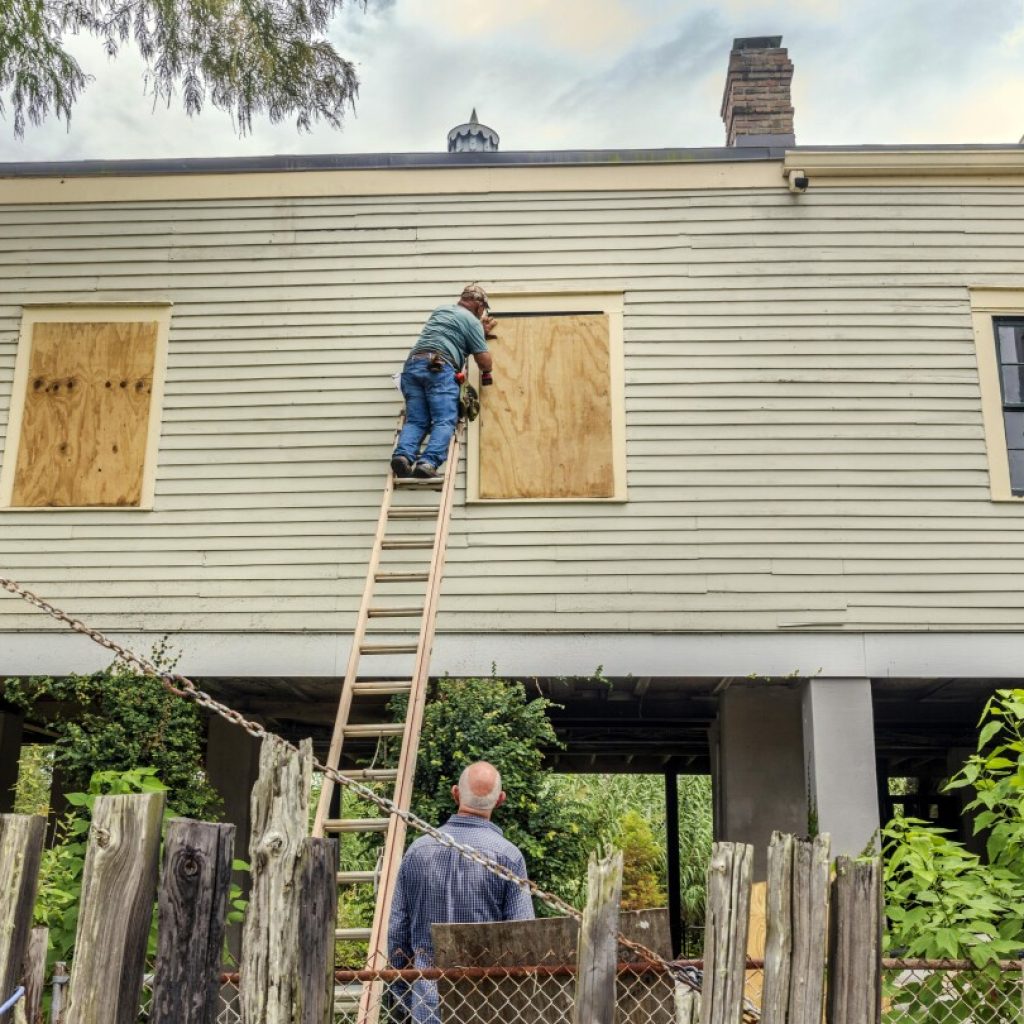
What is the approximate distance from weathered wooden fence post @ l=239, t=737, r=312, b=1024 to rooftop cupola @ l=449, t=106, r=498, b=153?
1354 cm

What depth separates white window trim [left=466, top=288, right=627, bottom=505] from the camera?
340 inches

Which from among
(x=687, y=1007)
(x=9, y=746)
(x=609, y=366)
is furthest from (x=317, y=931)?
(x=9, y=746)

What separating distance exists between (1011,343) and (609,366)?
9.79 ft

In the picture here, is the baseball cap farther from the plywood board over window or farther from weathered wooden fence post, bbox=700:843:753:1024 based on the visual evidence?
weathered wooden fence post, bbox=700:843:753:1024

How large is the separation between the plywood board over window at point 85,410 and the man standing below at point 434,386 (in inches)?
78.5

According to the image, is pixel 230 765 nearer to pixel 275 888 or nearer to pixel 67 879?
pixel 67 879

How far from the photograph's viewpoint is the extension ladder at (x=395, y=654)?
17.3 feet

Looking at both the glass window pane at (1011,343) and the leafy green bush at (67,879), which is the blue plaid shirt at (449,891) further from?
the glass window pane at (1011,343)

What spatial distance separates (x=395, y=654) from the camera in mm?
8242

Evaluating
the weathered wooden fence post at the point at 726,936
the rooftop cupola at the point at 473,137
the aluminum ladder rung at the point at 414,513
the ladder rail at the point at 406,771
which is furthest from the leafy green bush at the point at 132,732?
the rooftop cupola at the point at 473,137

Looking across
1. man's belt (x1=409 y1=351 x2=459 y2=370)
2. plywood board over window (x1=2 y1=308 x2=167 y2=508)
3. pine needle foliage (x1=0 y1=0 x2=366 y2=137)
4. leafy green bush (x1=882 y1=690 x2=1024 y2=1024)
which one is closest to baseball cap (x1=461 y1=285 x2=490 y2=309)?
man's belt (x1=409 y1=351 x2=459 y2=370)

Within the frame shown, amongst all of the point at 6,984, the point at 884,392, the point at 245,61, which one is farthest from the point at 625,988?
the point at 245,61

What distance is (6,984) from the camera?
9.55ft

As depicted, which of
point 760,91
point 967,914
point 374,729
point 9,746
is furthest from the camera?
point 9,746
